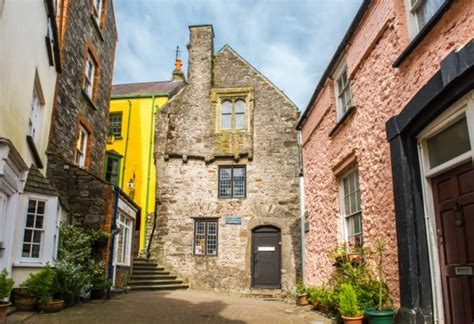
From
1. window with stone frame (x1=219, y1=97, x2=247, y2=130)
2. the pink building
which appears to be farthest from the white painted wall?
window with stone frame (x1=219, y1=97, x2=247, y2=130)

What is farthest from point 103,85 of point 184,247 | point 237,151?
point 184,247

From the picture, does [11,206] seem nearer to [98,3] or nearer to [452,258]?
[452,258]

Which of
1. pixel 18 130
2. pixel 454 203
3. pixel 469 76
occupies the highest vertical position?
pixel 18 130

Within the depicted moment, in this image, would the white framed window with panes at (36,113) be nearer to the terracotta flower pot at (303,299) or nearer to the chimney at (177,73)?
the terracotta flower pot at (303,299)

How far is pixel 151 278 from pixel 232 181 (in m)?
5.03

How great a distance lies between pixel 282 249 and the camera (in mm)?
15594

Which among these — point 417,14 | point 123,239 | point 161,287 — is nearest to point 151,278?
point 161,287

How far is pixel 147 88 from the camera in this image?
2248cm

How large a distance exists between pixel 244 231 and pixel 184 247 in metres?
2.52

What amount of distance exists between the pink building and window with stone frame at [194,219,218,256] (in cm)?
908

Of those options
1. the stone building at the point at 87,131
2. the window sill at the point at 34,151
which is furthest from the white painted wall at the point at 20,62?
the stone building at the point at 87,131

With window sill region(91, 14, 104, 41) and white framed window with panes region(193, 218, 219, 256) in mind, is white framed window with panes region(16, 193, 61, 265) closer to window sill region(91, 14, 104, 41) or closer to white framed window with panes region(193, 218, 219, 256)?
window sill region(91, 14, 104, 41)

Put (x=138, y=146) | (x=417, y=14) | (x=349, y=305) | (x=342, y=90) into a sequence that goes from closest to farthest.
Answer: (x=417, y=14) < (x=349, y=305) < (x=342, y=90) < (x=138, y=146)

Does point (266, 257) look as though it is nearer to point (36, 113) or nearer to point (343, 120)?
point (343, 120)
